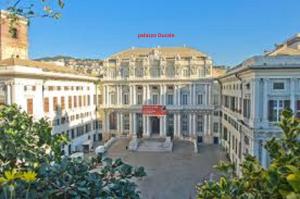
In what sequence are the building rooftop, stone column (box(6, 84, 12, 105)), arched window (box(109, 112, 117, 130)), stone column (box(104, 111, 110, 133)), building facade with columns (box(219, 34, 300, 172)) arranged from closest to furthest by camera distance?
the building rooftop, building facade with columns (box(219, 34, 300, 172)), stone column (box(6, 84, 12, 105)), arched window (box(109, 112, 117, 130)), stone column (box(104, 111, 110, 133))

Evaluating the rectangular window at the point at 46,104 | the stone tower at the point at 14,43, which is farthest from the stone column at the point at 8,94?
the stone tower at the point at 14,43

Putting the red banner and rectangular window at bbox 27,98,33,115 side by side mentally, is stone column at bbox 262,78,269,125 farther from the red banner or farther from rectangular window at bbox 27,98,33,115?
the red banner

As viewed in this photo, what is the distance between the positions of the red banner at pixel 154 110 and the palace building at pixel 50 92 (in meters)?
7.60

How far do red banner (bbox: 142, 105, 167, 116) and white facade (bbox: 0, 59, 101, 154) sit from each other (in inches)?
300

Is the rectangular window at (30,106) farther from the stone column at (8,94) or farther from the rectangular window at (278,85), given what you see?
the rectangular window at (278,85)

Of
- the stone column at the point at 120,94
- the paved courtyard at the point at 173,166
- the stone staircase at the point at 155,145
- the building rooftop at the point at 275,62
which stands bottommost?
the paved courtyard at the point at 173,166

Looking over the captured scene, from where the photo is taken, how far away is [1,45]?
3744 cm

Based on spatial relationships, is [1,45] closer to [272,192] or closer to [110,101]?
[110,101]

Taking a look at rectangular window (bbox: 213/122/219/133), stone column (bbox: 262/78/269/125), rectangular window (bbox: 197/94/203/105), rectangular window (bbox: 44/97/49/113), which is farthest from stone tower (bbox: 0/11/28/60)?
stone column (bbox: 262/78/269/125)

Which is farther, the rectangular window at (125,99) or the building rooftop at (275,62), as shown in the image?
the rectangular window at (125,99)

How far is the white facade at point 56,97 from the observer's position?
27.0 m

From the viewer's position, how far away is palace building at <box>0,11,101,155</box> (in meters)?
27.0

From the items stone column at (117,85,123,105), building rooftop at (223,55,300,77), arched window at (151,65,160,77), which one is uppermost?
arched window at (151,65,160,77)

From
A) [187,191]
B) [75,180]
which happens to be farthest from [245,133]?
[75,180]
